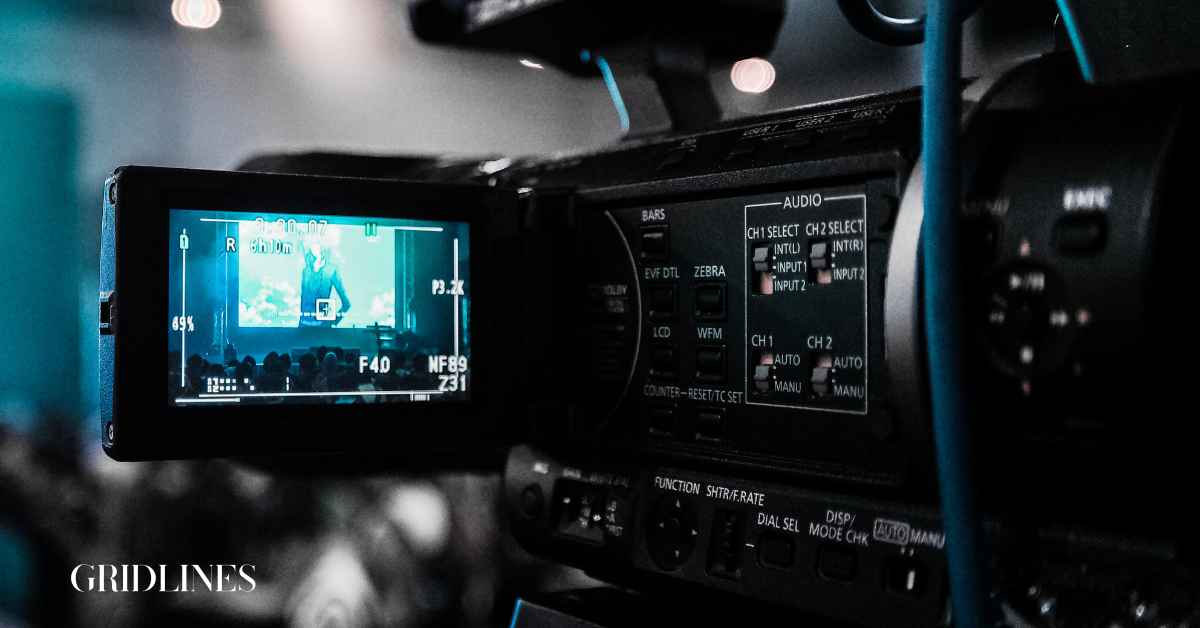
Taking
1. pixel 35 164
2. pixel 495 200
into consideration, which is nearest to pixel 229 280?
pixel 495 200

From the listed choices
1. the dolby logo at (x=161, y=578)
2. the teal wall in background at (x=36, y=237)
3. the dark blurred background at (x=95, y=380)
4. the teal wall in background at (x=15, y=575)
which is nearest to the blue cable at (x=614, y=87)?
the dark blurred background at (x=95, y=380)

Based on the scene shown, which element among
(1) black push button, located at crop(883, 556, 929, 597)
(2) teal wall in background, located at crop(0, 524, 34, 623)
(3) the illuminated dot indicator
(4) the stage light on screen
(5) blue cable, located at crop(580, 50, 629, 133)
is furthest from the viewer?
(3) the illuminated dot indicator

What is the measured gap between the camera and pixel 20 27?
2.06 metres

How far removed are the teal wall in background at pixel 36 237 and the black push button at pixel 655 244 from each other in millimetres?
1798

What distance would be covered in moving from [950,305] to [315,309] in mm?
407

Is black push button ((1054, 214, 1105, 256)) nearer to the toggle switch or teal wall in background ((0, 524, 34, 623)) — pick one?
the toggle switch

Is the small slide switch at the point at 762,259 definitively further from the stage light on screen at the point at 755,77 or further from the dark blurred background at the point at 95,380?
→ the dark blurred background at the point at 95,380

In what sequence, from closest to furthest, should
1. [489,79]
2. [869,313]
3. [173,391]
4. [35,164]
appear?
[869,313] < [173,391] < [35,164] < [489,79]

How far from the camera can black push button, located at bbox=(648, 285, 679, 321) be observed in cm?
60

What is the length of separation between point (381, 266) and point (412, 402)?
0.09 m

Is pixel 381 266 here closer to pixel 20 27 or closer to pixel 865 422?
pixel 865 422

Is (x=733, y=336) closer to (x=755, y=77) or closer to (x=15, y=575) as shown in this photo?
A: (x=755, y=77)

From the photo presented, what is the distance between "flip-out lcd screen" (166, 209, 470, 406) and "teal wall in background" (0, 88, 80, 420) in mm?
1670

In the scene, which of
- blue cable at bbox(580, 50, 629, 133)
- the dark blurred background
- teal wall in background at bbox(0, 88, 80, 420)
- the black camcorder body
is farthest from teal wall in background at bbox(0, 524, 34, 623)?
blue cable at bbox(580, 50, 629, 133)
